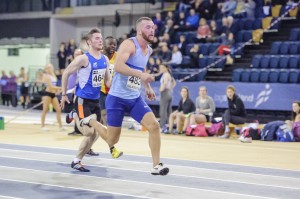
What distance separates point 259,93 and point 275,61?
1481 millimetres

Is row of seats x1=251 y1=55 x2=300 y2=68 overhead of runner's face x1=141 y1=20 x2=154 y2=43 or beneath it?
beneath

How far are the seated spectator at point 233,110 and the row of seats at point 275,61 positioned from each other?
3995mm

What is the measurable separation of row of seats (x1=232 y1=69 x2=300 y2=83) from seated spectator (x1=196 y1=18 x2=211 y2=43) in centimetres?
335

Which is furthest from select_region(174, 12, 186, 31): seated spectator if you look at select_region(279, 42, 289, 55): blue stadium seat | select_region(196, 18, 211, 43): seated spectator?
select_region(279, 42, 289, 55): blue stadium seat

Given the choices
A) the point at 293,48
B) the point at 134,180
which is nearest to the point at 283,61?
the point at 293,48

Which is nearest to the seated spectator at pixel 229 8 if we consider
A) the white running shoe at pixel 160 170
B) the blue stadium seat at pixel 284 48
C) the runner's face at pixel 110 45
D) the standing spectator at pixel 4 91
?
the blue stadium seat at pixel 284 48

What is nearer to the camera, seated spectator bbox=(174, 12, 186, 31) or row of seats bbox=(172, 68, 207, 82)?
row of seats bbox=(172, 68, 207, 82)

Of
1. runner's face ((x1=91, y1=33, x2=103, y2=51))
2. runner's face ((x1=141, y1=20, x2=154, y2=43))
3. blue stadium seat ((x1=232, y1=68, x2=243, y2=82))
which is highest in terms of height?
runner's face ((x1=141, y1=20, x2=154, y2=43))

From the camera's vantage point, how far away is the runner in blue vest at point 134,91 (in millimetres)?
7234

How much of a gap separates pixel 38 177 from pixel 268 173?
9.78 ft

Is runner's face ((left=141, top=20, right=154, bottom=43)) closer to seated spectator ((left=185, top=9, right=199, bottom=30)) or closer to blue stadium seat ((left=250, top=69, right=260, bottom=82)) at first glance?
blue stadium seat ((left=250, top=69, right=260, bottom=82))

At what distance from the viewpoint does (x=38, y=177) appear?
25.0 ft

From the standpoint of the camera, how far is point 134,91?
7.55 m

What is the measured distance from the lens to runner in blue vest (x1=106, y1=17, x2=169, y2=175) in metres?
7.23
